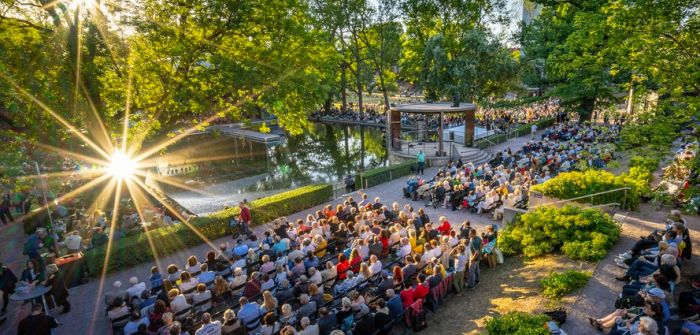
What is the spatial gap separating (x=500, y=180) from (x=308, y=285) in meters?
11.8

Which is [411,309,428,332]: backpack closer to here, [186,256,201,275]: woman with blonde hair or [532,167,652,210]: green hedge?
[186,256,201,275]: woman with blonde hair

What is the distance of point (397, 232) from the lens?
1196 centimetres

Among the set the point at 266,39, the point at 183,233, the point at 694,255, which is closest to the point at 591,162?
the point at 694,255

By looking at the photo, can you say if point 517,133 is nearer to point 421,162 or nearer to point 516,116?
point 516,116

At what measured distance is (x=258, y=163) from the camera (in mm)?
34250

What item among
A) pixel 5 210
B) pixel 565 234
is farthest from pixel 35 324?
pixel 5 210

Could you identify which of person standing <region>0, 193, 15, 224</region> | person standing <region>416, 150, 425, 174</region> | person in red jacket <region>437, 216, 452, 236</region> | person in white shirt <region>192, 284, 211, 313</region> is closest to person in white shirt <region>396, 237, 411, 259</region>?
person in red jacket <region>437, 216, 452, 236</region>

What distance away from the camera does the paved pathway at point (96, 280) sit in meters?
9.41

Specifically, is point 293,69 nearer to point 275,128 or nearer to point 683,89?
point 683,89

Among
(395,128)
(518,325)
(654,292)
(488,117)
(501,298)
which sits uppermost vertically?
(395,128)

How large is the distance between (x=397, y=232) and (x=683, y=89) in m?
7.72

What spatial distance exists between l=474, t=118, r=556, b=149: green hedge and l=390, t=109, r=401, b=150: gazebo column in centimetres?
616

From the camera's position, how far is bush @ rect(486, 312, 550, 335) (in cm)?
638

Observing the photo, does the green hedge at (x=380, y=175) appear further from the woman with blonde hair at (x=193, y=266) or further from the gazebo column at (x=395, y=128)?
the woman with blonde hair at (x=193, y=266)
